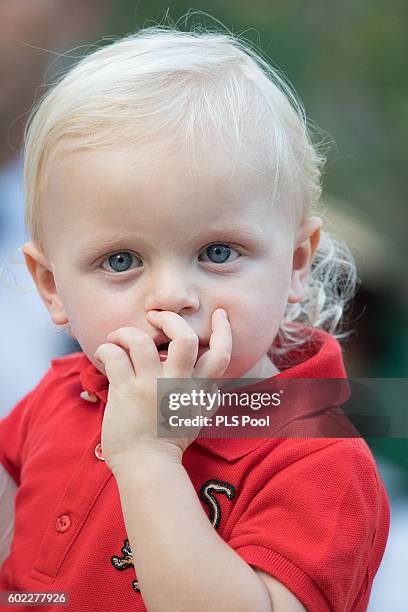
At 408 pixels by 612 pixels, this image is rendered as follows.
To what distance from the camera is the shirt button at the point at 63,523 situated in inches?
38.8

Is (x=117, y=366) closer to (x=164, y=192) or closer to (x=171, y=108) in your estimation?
(x=164, y=192)

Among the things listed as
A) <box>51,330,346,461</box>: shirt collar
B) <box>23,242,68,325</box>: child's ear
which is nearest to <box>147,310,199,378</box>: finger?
<box>51,330,346,461</box>: shirt collar

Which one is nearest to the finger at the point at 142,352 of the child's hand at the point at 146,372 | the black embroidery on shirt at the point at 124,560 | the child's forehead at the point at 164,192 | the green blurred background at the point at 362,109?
the child's hand at the point at 146,372

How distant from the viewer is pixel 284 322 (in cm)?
127

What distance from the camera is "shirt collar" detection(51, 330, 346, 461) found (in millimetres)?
939

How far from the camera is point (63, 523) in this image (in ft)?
3.25

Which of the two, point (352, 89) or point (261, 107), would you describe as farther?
point (352, 89)

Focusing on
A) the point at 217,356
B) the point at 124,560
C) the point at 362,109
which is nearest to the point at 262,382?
the point at 217,356

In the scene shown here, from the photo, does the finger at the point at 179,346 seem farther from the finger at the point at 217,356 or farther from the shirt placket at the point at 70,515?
the shirt placket at the point at 70,515

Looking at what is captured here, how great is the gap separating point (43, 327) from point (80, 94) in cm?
99

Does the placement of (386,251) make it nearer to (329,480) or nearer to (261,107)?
(261,107)

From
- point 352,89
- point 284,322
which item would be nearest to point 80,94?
point 284,322

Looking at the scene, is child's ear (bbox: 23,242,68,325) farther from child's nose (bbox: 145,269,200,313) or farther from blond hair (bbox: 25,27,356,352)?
child's nose (bbox: 145,269,200,313)

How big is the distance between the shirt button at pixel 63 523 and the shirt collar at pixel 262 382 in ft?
0.52
